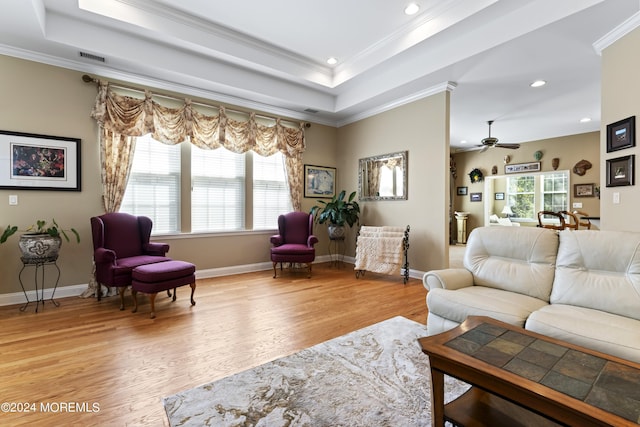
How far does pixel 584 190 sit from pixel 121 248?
9.78 m

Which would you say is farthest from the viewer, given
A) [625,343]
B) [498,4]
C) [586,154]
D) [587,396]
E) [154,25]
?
[586,154]

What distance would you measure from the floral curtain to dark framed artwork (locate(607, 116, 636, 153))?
14.9 ft

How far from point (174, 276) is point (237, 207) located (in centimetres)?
219

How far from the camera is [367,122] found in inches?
231

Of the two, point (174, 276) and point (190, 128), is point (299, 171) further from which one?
point (174, 276)

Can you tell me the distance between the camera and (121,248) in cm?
383

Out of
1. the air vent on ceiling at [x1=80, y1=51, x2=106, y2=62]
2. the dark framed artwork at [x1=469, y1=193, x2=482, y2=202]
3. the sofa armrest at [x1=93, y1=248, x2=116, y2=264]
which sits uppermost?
the air vent on ceiling at [x1=80, y1=51, x2=106, y2=62]

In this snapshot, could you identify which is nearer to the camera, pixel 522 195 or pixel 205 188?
pixel 205 188

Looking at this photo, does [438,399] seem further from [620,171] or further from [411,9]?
[411,9]

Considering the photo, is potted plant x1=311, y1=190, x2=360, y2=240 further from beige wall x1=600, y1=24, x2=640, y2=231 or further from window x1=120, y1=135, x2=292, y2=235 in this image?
beige wall x1=600, y1=24, x2=640, y2=231

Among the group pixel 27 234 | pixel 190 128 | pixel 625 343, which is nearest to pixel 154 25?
pixel 190 128

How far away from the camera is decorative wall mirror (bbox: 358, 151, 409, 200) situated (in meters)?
5.24

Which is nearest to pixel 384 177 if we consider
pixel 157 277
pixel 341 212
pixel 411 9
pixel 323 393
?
pixel 341 212

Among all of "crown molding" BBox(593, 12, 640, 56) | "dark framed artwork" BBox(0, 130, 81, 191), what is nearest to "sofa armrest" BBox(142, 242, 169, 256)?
"dark framed artwork" BBox(0, 130, 81, 191)
